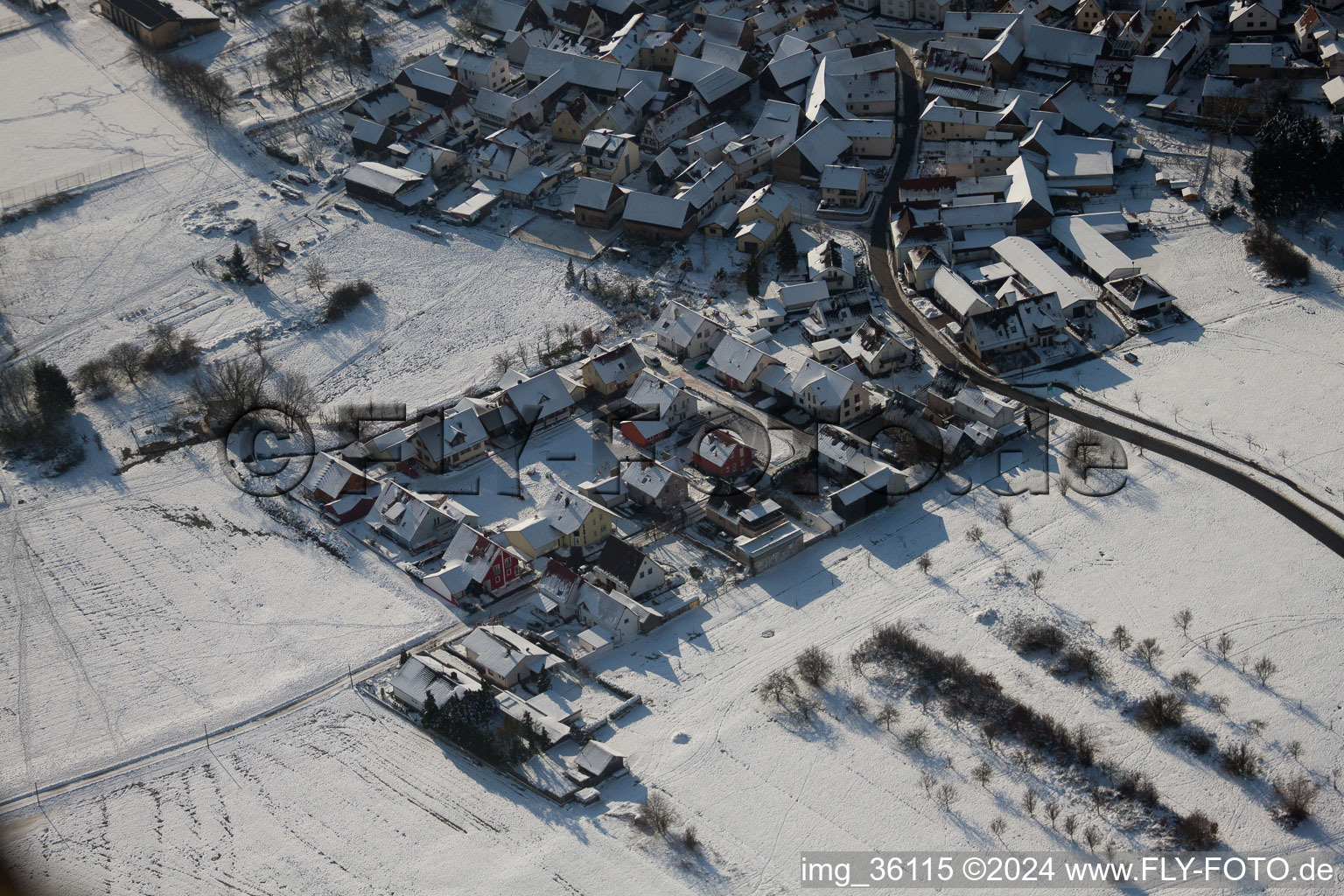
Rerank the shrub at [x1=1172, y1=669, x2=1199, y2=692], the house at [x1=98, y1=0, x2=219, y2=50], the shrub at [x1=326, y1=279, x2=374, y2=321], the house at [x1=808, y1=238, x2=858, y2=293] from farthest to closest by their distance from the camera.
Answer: the house at [x1=98, y1=0, x2=219, y2=50]
the shrub at [x1=326, y1=279, x2=374, y2=321]
the house at [x1=808, y1=238, x2=858, y2=293]
the shrub at [x1=1172, y1=669, x2=1199, y2=692]

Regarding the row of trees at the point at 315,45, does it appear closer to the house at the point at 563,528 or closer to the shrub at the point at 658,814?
the house at the point at 563,528

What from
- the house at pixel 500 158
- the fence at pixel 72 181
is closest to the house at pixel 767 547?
the house at pixel 500 158

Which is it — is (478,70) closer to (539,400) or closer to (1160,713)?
(539,400)

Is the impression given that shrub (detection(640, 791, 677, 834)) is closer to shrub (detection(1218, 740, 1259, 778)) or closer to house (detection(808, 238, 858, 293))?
shrub (detection(1218, 740, 1259, 778))

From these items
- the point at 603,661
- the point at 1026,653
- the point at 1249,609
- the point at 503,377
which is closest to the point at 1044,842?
the point at 1026,653

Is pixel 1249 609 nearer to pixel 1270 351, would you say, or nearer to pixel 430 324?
pixel 1270 351

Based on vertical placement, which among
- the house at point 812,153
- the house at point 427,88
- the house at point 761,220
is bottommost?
the house at point 761,220

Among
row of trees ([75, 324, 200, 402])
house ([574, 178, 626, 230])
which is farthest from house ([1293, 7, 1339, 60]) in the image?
row of trees ([75, 324, 200, 402])
